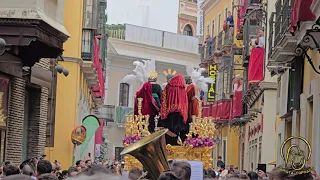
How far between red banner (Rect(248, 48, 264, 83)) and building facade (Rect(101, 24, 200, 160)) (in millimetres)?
21784

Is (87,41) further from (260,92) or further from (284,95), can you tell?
(284,95)

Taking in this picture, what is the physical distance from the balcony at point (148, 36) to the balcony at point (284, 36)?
33847 millimetres

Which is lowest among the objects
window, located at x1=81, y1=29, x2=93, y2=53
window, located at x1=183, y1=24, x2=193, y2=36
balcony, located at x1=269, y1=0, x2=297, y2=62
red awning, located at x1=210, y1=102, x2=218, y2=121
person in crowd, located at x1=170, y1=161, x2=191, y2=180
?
person in crowd, located at x1=170, y1=161, x2=191, y2=180

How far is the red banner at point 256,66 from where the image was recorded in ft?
96.3

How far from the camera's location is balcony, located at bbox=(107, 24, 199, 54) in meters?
54.8

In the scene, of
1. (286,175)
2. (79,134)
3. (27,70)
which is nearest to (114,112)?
(79,134)

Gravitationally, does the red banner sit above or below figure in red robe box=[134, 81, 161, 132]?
above

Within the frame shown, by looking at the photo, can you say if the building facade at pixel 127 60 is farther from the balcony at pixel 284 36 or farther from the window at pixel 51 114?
the balcony at pixel 284 36

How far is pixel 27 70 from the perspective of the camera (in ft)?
61.5

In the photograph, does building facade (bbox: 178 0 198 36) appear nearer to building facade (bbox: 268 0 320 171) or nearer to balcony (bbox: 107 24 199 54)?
balcony (bbox: 107 24 199 54)

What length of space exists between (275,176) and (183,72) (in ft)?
161

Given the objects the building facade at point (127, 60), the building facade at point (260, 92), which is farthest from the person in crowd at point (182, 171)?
the building facade at point (127, 60)

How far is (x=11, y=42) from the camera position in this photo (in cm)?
1462

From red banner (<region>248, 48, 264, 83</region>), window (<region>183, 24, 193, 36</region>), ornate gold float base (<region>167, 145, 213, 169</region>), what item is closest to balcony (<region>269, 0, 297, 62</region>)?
ornate gold float base (<region>167, 145, 213, 169</region>)
